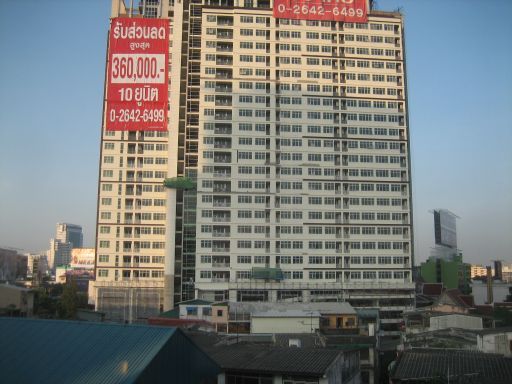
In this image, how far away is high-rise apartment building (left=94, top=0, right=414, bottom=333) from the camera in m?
93.2

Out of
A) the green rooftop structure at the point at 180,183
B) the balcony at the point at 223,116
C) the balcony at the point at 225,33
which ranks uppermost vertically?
the balcony at the point at 225,33

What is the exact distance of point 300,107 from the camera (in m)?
97.6

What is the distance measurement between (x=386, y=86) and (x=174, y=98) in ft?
125

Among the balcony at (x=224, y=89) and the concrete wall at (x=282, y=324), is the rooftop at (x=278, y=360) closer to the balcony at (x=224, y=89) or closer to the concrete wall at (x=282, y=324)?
the concrete wall at (x=282, y=324)

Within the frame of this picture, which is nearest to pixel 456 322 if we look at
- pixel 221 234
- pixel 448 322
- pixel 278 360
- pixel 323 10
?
pixel 448 322

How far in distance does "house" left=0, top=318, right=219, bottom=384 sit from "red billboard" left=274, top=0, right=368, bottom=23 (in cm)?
8018

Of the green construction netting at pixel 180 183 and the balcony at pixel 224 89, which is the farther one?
the balcony at pixel 224 89

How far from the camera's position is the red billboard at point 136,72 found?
3706 inches

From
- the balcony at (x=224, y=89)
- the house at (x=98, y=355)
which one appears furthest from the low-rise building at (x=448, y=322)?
the balcony at (x=224, y=89)

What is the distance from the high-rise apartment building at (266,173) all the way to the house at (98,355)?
62200 mm

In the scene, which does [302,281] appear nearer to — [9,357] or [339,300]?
[339,300]

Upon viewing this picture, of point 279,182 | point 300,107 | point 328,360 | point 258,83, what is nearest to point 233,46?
point 258,83

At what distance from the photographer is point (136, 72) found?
94.8 meters

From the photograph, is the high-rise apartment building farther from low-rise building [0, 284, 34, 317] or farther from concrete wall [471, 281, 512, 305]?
concrete wall [471, 281, 512, 305]
